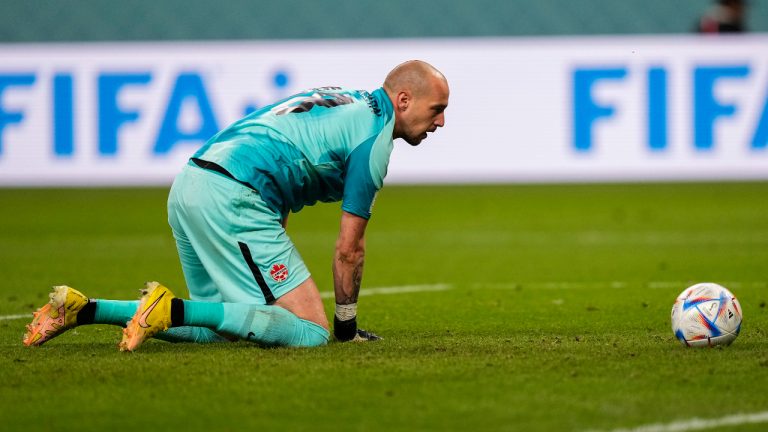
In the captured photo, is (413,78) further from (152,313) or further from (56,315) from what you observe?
(56,315)

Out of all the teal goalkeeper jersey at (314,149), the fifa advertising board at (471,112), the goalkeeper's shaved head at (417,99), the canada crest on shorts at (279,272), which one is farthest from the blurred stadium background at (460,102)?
the canada crest on shorts at (279,272)

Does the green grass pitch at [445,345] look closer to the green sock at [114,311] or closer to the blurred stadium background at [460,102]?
the green sock at [114,311]

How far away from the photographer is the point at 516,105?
1566 centimetres

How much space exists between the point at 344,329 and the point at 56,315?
1330 mm

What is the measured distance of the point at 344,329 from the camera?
5887 millimetres

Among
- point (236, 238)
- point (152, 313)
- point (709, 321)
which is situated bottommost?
point (709, 321)

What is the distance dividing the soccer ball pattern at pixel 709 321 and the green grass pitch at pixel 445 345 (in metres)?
0.08

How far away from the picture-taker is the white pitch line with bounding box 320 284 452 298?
27.9 feet

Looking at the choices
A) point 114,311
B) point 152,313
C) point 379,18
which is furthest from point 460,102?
point 152,313

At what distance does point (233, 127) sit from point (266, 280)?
0.79m

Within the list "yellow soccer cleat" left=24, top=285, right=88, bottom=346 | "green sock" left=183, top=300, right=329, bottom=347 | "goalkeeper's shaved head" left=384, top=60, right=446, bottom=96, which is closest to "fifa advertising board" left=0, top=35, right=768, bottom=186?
"goalkeeper's shaved head" left=384, top=60, right=446, bottom=96

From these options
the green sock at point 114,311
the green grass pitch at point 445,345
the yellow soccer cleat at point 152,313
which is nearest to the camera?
the green grass pitch at point 445,345

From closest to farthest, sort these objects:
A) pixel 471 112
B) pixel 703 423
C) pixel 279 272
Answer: pixel 703 423 → pixel 279 272 → pixel 471 112

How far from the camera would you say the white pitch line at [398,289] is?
8500 mm
